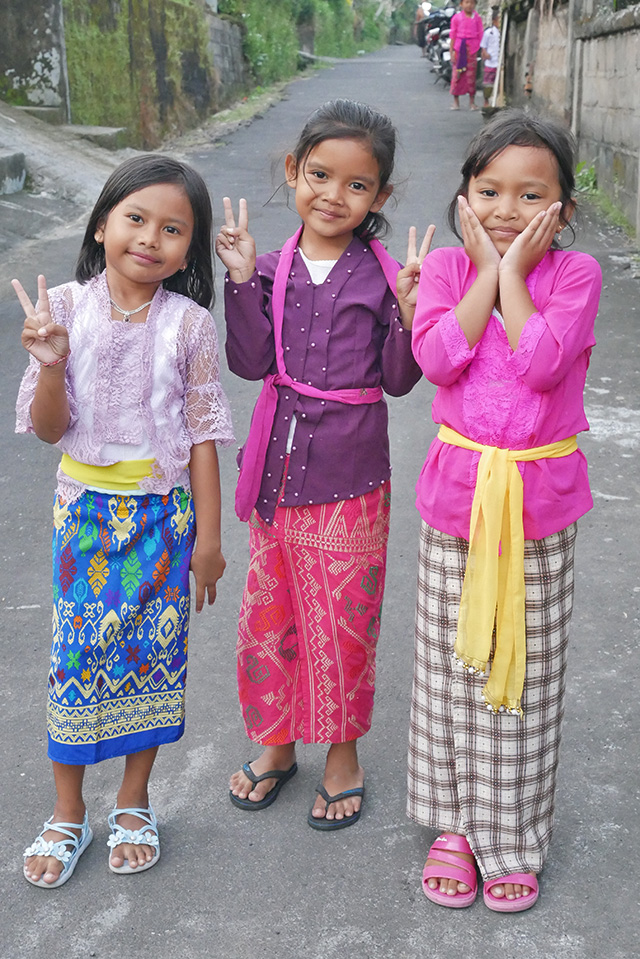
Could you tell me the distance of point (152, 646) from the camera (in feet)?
7.48

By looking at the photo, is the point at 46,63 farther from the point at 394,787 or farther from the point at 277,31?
the point at 277,31

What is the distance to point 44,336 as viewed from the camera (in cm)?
199

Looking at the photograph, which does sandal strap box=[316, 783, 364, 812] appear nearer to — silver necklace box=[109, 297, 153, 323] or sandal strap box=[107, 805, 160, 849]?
sandal strap box=[107, 805, 160, 849]

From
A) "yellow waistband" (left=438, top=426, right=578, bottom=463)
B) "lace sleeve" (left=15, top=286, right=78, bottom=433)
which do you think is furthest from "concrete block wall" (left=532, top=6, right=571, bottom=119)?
"lace sleeve" (left=15, top=286, right=78, bottom=433)

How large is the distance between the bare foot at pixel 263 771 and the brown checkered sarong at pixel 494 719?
44 centimetres

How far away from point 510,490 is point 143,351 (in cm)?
82

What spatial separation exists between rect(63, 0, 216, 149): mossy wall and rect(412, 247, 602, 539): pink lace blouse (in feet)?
31.1

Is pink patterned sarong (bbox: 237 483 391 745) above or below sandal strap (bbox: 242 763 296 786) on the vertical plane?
above

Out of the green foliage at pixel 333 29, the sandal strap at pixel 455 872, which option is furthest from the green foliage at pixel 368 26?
the sandal strap at pixel 455 872

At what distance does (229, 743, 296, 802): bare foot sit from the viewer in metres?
2.55

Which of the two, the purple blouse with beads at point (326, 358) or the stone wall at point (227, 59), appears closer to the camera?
the purple blouse with beads at point (326, 358)

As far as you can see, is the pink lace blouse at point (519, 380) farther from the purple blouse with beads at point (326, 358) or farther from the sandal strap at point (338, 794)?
the sandal strap at point (338, 794)

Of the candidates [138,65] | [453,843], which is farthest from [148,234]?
[138,65]

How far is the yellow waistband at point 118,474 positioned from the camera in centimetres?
220
